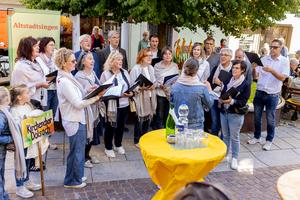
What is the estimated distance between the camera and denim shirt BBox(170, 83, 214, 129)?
4.04 m

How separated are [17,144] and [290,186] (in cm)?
296

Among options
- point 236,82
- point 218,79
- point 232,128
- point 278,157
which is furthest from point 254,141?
point 236,82

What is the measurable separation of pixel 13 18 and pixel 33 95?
209cm

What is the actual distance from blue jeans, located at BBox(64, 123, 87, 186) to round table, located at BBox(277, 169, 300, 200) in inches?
98.2

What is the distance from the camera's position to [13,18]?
6090 mm

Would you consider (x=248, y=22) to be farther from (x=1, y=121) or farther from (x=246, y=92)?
(x=1, y=121)

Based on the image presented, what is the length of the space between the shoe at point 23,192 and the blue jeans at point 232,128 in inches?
124

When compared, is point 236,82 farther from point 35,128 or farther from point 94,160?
point 35,128

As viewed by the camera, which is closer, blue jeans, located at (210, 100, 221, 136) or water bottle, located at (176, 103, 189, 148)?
water bottle, located at (176, 103, 189, 148)

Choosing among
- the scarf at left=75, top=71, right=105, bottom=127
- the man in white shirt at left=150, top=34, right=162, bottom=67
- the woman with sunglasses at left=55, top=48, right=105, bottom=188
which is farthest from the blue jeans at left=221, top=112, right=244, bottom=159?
the woman with sunglasses at left=55, top=48, right=105, bottom=188

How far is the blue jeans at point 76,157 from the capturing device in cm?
414

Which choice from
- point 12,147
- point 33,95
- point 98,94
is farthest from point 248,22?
point 12,147

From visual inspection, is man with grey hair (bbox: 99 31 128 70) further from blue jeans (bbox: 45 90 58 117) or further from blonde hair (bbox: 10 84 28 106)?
blonde hair (bbox: 10 84 28 106)

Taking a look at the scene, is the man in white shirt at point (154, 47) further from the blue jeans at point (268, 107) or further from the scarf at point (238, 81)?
the blue jeans at point (268, 107)
